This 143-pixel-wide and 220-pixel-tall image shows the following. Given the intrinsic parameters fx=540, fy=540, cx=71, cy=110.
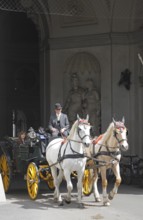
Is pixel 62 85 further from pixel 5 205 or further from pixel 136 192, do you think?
pixel 5 205

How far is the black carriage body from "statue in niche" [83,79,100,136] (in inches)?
190

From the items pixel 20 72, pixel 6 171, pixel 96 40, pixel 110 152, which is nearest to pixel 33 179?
pixel 6 171

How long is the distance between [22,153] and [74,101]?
5654mm

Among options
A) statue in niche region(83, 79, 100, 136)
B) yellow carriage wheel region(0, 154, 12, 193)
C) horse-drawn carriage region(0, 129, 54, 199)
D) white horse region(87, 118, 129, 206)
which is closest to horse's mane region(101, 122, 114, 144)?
white horse region(87, 118, 129, 206)

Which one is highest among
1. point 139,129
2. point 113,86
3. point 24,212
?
point 113,86

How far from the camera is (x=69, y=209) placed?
421 inches

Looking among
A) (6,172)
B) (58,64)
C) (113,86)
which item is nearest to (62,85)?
(58,64)

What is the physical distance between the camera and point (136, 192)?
1345 cm

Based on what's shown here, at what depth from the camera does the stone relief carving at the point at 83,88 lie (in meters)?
17.8

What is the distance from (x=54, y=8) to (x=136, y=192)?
7.38 m

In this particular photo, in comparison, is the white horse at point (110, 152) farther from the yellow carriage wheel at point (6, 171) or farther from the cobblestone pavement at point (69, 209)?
the yellow carriage wheel at point (6, 171)

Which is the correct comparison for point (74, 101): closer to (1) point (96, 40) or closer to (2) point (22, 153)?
(1) point (96, 40)

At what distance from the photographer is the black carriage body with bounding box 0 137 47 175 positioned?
40.3ft

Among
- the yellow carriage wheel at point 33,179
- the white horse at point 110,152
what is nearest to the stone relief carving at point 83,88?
the yellow carriage wheel at point 33,179
